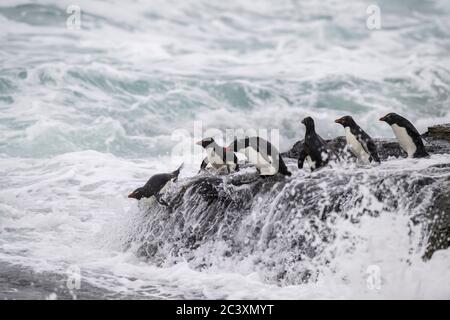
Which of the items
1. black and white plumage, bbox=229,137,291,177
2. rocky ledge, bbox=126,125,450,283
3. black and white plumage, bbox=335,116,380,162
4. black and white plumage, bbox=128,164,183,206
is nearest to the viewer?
rocky ledge, bbox=126,125,450,283

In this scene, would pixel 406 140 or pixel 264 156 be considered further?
pixel 406 140

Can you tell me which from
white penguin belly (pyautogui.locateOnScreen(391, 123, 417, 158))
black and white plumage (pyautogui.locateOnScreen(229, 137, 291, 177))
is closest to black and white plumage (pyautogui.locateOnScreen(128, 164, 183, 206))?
black and white plumage (pyautogui.locateOnScreen(229, 137, 291, 177))

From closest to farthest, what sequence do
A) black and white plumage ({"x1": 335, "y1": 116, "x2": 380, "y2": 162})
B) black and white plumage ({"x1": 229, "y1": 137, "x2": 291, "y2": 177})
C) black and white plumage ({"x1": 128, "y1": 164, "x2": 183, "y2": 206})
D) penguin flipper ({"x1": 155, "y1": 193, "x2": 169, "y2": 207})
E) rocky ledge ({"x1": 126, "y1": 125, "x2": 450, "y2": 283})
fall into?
rocky ledge ({"x1": 126, "y1": 125, "x2": 450, "y2": 283})
black and white plumage ({"x1": 229, "y1": 137, "x2": 291, "y2": 177})
black and white plumage ({"x1": 335, "y1": 116, "x2": 380, "y2": 162})
penguin flipper ({"x1": 155, "y1": 193, "x2": 169, "y2": 207})
black and white plumage ({"x1": 128, "y1": 164, "x2": 183, "y2": 206})

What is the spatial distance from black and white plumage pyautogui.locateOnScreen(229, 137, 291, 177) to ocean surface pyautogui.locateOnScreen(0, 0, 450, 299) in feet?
3.90

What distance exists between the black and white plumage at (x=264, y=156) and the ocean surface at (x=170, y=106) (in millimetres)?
1189

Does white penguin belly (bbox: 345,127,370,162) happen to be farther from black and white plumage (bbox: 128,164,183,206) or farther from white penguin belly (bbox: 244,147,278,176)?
black and white plumage (bbox: 128,164,183,206)

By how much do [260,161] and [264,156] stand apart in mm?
96

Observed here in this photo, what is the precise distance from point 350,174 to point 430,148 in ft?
6.40

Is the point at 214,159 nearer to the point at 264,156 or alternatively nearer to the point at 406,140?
the point at 264,156

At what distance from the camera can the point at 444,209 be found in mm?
6754

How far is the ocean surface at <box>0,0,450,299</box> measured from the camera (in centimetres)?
712

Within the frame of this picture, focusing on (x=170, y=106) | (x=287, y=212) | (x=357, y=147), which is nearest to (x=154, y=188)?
(x=287, y=212)

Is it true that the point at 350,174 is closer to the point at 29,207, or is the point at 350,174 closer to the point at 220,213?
the point at 220,213

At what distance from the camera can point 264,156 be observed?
806cm
